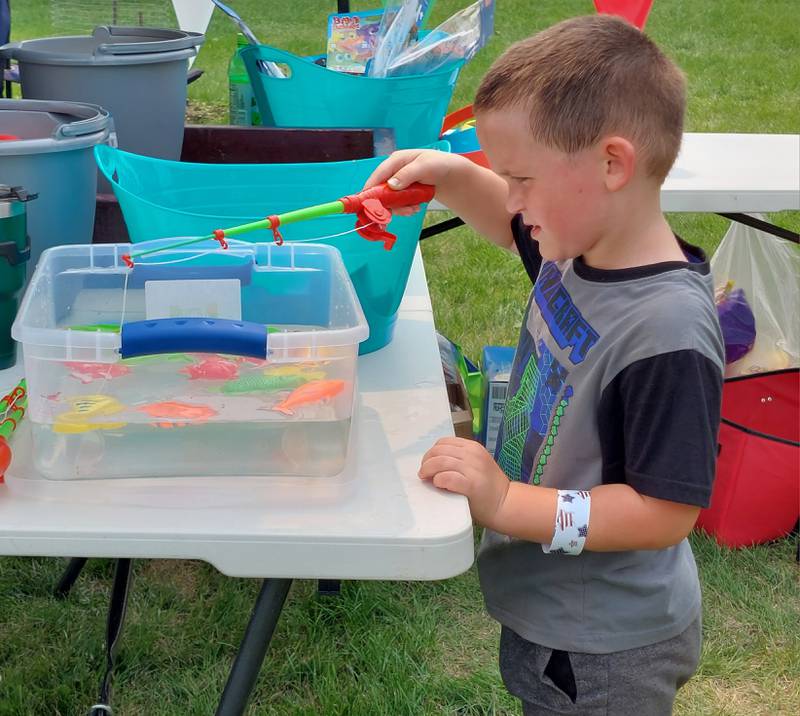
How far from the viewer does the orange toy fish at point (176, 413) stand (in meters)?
0.81

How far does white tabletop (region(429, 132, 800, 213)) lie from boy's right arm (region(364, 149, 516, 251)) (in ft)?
1.56

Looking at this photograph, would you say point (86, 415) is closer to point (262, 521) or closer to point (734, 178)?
point (262, 521)

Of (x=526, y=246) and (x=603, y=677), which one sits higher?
(x=526, y=246)

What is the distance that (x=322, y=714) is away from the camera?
1630 millimetres

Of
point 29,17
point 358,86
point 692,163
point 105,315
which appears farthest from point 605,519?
point 29,17

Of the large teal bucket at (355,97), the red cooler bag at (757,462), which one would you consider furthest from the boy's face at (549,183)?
the red cooler bag at (757,462)

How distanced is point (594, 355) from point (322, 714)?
936 mm

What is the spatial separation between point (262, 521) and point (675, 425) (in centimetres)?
35

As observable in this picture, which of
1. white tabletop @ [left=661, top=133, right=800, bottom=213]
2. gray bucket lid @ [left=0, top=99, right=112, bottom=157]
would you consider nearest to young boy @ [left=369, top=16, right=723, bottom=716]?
gray bucket lid @ [left=0, top=99, right=112, bottom=157]

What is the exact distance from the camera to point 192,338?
0.79 metres

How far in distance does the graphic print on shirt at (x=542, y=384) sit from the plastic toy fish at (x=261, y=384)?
28 centimetres

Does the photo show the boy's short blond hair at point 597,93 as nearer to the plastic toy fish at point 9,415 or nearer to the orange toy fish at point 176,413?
the orange toy fish at point 176,413

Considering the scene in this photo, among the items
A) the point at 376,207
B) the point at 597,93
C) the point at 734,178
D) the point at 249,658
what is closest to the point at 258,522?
the point at 249,658

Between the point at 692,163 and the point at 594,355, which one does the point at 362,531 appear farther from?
the point at 692,163
